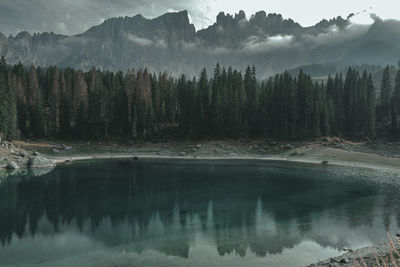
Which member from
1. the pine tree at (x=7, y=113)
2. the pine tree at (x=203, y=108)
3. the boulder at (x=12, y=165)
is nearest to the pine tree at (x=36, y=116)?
the pine tree at (x=7, y=113)

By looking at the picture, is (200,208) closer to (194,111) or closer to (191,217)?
(191,217)

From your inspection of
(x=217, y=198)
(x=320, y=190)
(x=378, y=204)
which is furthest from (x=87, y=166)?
(x=378, y=204)

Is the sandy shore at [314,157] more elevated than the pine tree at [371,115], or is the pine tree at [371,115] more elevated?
the pine tree at [371,115]

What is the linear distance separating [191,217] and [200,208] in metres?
3.79

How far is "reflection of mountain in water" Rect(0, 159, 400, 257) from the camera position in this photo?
27.9 metres

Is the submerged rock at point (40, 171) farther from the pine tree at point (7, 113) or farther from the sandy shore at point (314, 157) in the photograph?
the pine tree at point (7, 113)

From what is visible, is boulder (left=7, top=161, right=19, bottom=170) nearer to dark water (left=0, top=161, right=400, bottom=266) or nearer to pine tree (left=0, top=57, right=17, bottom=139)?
dark water (left=0, top=161, right=400, bottom=266)

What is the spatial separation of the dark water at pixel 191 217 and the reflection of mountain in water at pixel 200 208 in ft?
0.40

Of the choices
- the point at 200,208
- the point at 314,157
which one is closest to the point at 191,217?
the point at 200,208

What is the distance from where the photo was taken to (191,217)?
34094 millimetres

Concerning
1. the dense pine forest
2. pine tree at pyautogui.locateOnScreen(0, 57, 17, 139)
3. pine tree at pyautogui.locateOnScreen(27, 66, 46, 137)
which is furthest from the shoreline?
pine tree at pyautogui.locateOnScreen(27, 66, 46, 137)

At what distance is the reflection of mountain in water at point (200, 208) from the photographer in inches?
1097

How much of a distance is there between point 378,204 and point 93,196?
1475 inches

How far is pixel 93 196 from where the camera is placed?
143ft
